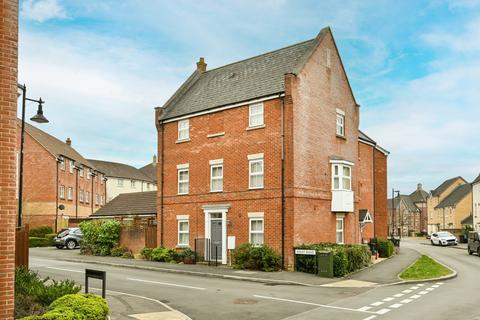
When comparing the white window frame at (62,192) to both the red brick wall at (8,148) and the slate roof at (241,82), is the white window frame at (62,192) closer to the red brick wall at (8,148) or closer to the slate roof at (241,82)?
the slate roof at (241,82)

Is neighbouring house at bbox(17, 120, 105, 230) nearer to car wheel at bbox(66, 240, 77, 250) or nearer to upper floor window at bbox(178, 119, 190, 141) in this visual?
car wheel at bbox(66, 240, 77, 250)

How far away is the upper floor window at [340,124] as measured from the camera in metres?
30.4

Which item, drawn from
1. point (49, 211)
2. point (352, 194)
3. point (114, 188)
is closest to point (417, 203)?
point (114, 188)

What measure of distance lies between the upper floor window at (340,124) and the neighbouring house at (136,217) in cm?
1291

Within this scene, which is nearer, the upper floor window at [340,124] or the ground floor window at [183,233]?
the ground floor window at [183,233]

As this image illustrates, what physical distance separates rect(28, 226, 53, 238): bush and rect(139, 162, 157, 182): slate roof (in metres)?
46.6

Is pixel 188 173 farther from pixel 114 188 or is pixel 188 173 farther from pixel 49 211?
pixel 114 188

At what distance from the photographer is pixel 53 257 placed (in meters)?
32.3

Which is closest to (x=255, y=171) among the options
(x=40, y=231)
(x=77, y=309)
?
(x=77, y=309)

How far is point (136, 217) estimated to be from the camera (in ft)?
118

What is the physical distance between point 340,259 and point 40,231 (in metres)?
34.2

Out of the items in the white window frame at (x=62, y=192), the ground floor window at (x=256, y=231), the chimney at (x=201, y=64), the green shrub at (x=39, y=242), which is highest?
the chimney at (x=201, y=64)

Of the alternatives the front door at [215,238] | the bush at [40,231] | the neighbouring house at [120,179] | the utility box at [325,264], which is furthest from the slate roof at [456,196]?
the utility box at [325,264]

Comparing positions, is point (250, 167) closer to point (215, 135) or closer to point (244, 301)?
point (215, 135)
